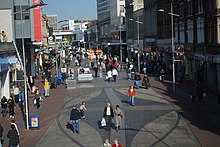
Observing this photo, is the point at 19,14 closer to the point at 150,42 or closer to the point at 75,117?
the point at 75,117

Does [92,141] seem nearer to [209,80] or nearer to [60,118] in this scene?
[60,118]

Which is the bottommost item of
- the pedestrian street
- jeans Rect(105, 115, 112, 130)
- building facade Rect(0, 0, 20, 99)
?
the pedestrian street

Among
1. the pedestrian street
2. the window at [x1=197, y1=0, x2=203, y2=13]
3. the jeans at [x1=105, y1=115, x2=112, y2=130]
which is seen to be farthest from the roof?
the window at [x1=197, y1=0, x2=203, y2=13]

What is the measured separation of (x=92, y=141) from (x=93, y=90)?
1922cm

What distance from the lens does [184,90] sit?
3978 cm

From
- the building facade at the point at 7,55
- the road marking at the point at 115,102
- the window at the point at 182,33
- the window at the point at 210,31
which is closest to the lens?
the road marking at the point at 115,102

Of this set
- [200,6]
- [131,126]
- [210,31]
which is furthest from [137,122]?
[200,6]

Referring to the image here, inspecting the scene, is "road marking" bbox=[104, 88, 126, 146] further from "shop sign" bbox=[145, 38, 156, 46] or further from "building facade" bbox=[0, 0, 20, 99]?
"shop sign" bbox=[145, 38, 156, 46]

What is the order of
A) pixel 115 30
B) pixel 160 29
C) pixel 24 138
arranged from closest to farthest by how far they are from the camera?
pixel 24 138 < pixel 160 29 < pixel 115 30

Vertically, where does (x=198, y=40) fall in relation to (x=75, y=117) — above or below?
above

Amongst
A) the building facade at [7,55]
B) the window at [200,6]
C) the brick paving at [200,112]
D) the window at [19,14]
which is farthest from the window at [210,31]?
the window at [19,14]

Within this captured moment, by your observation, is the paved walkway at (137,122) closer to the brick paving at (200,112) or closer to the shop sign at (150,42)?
the brick paving at (200,112)

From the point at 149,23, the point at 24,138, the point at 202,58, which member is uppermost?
the point at 149,23

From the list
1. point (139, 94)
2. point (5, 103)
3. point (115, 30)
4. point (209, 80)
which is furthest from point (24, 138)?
point (115, 30)
